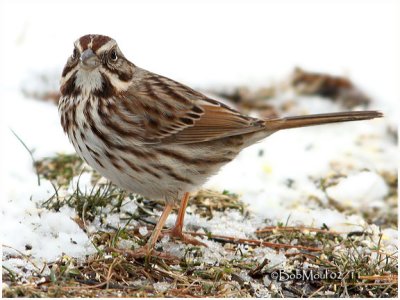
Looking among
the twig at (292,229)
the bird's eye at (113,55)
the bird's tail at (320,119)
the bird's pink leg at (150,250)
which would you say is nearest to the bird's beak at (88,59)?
the bird's eye at (113,55)

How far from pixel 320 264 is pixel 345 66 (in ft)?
13.6

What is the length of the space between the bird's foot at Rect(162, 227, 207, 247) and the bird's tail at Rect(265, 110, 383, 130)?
3.15 feet

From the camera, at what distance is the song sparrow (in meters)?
5.12

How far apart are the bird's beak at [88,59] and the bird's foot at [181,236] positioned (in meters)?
1.20

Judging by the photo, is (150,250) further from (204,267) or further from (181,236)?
(181,236)

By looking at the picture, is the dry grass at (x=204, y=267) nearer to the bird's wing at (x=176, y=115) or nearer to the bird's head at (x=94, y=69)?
the bird's wing at (x=176, y=115)

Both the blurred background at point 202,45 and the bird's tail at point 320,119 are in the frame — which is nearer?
the bird's tail at point 320,119

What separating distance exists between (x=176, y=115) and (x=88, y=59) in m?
0.77

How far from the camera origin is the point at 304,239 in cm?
571

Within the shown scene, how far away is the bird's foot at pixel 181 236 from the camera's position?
17.7ft

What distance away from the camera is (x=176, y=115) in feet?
18.0

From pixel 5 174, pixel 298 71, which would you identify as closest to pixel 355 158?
pixel 298 71

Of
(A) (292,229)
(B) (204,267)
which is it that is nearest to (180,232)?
(B) (204,267)

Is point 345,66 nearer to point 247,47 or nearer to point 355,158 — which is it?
point 247,47
